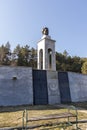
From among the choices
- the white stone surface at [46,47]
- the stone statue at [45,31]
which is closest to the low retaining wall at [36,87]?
the white stone surface at [46,47]

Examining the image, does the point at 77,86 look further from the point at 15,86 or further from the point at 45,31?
the point at 45,31

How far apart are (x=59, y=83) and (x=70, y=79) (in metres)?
1.22

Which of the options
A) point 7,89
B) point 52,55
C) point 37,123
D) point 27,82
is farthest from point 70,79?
point 37,123

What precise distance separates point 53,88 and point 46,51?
3519 millimetres

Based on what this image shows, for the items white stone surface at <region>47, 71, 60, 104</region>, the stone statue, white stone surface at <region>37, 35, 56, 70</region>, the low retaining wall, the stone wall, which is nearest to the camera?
the stone wall

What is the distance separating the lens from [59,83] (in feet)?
47.5

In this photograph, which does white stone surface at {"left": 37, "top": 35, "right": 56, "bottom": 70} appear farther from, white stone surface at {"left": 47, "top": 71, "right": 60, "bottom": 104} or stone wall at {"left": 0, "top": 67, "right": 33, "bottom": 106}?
stone wall at {"left": 0, "top": 67, "right": 33, "bottom": 106}

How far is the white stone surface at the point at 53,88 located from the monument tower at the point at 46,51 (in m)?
1.15

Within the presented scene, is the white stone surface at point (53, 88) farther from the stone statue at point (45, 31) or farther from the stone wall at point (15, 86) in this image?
the stone statue at point (45, 31)

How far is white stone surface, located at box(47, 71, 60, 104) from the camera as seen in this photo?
13.8 m

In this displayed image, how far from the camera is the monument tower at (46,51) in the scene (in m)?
15.6

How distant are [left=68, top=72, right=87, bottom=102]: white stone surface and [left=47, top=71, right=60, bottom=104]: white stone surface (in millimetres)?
1359

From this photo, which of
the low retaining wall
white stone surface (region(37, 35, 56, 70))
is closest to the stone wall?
the low retaining wall

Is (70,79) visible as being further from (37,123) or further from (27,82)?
(37,123)
